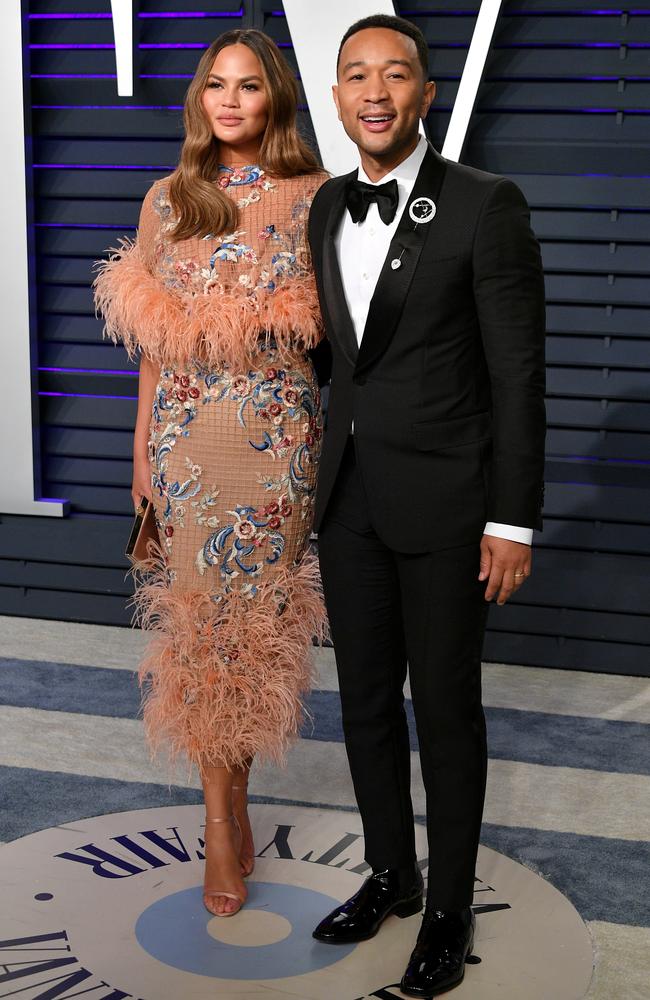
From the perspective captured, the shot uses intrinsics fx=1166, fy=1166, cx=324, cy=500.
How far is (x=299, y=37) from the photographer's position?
4133 millimetres

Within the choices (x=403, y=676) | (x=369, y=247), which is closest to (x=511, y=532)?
(x=403, y=676)

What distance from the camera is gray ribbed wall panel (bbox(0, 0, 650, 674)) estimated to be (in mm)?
4129

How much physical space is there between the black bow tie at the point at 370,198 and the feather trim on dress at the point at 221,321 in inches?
10.4

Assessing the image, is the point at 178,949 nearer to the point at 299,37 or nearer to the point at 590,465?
the point at 590,465

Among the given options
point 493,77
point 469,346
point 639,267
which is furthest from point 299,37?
point 469,346

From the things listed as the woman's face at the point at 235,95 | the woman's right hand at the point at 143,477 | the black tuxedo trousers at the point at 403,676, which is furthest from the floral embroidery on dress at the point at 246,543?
the woman's face at the point at 235,95

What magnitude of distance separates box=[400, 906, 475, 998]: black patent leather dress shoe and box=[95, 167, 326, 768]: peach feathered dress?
52 centimetres

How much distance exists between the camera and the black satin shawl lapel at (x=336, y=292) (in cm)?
213

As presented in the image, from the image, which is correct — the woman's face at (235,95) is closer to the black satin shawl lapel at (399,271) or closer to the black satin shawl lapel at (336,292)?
the black satin shawl lapel at (336,292)

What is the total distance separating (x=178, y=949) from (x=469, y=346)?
1283mm

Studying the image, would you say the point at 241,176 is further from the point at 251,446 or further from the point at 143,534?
the point at 143,534

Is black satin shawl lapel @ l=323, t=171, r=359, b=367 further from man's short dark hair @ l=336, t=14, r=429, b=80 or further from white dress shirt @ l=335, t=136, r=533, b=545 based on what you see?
man's short dark hair @ l=336, t=14, r=429, b=80

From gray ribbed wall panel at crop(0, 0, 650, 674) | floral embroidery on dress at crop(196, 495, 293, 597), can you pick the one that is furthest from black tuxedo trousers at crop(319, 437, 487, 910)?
gray ribbed wall panel at crop(0, 0, 650, 674)

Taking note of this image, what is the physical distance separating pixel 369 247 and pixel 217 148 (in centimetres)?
51
